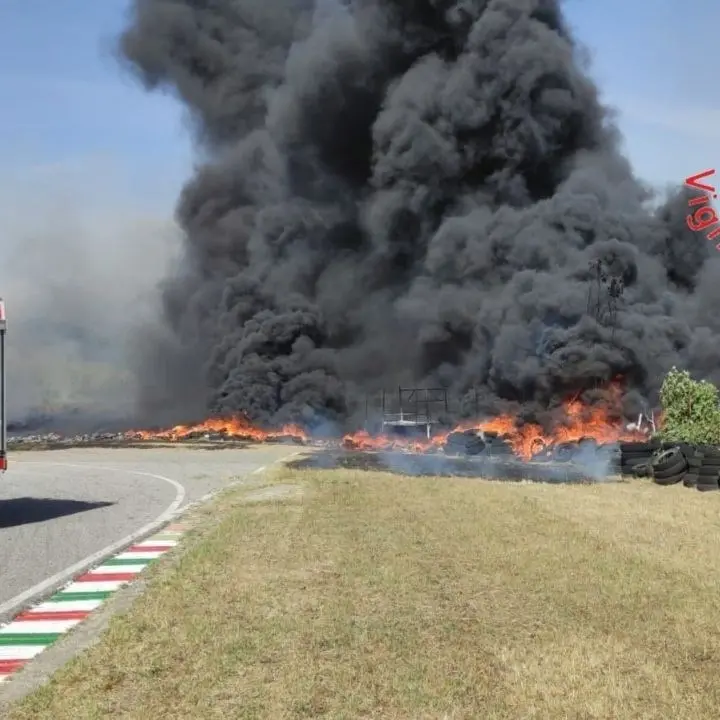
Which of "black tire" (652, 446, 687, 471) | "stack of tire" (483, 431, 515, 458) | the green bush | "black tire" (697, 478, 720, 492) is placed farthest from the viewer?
"stack of tire" (483, 431, 515, 458)

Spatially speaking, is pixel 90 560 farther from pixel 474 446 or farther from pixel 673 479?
pixel 474 446

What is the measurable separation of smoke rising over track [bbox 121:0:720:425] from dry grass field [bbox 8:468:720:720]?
30.0 meters

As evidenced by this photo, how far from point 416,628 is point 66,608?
368cm

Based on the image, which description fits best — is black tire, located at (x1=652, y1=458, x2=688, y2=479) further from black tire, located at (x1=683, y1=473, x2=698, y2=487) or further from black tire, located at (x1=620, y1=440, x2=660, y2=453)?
black tire, located at (x1=620, y1=440, x2=660, y2=453)

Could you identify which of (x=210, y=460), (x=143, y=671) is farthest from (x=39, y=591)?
(x=210, y=460)

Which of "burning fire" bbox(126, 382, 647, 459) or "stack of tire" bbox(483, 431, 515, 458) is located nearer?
"stack of tire" bbox(483, 431, 515, 458)

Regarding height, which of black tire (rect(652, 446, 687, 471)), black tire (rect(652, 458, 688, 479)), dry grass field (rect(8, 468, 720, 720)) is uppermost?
black tire (rect(652, 446, 687, 471))

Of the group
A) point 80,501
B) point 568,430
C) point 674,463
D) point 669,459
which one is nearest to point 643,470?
point 669,459

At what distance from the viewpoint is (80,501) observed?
741 inches

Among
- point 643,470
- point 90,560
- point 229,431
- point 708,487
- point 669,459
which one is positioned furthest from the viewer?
point 229,431

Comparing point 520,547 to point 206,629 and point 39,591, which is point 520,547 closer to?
point 206,629

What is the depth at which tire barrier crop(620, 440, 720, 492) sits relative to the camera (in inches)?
805

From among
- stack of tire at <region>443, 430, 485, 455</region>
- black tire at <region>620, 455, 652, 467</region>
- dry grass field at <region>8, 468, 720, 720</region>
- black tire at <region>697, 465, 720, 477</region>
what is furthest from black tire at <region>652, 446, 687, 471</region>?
stack of tire at <region>443, 430, 485, 455</region>

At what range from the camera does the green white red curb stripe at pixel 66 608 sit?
7.16 meters
